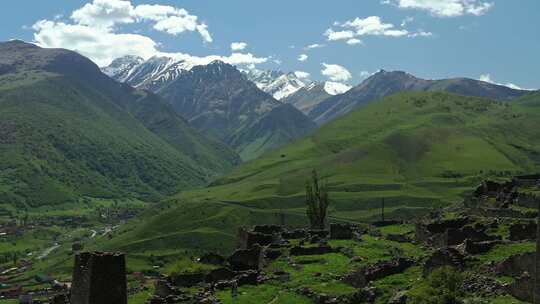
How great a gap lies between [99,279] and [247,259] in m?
42.3

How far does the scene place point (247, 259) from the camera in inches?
3049

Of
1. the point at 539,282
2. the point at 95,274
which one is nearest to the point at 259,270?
the point at 95,274

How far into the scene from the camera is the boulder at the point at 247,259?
245ft

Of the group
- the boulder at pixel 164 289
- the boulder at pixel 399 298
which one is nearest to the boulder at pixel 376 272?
the boulder at pixel 399 298

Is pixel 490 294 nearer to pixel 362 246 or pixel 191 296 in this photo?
pixel 191 296

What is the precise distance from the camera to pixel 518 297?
1560 inches

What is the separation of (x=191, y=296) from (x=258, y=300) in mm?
6905

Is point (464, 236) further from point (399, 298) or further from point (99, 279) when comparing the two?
point (99, 279)

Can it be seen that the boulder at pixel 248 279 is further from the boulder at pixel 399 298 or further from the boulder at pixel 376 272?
the boulder at pixel 399 298

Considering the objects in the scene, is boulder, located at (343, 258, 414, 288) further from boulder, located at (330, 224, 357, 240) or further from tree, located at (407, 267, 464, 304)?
boulder, located at (330, 224, 357, 240)

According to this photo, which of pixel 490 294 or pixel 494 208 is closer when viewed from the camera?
pixel 490 294

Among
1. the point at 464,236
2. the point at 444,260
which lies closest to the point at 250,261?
the point at 464,236

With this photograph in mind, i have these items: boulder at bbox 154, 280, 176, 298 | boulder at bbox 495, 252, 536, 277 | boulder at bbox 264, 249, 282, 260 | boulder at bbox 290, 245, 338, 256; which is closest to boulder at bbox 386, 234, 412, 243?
boulder at bbox 290, 245, 338, 256

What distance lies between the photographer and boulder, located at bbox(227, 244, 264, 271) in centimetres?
7479
